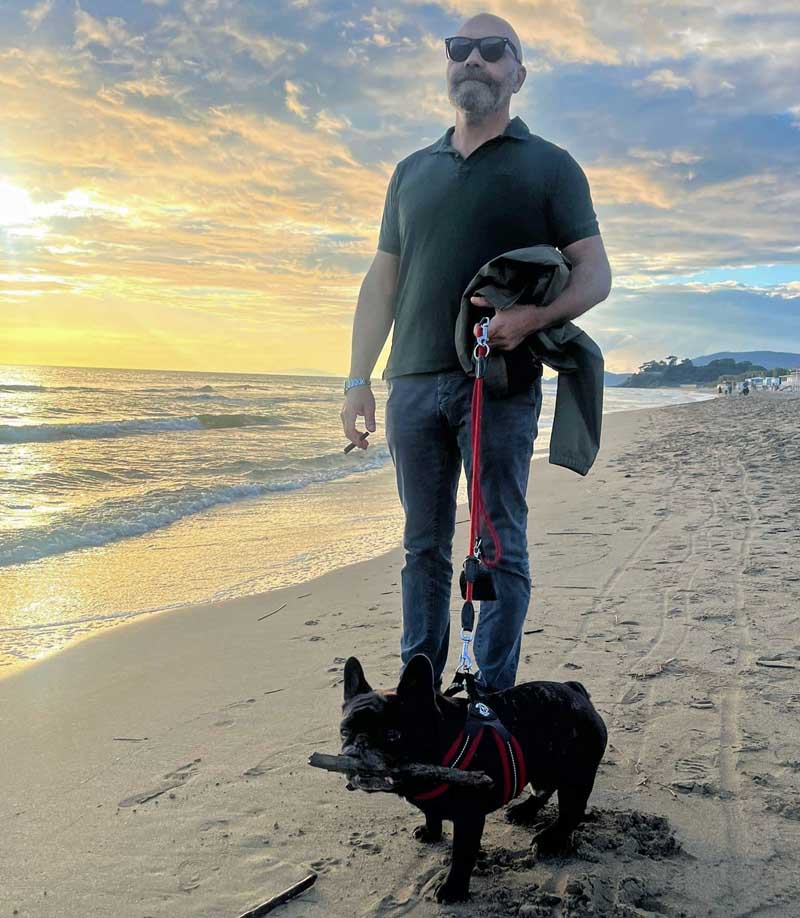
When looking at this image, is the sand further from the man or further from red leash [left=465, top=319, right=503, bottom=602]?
red leash [left=465, top=319, right=503, bottom=602]

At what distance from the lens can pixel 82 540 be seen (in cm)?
684

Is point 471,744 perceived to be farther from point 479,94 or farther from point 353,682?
point 479,94

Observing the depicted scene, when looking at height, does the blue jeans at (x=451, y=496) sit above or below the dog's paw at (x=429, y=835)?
above

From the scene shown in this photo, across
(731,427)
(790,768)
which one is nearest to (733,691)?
(790,768)

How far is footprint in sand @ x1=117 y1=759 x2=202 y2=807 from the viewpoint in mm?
2514

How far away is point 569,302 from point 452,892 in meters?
1.67

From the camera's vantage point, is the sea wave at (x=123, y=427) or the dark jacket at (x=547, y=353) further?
the sea wave at (x=123, y=427)

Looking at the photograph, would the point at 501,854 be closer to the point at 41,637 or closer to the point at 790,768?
the point at 790,768

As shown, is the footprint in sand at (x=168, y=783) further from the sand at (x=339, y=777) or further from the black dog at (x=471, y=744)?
A: the black dog at (x=471, y=744)

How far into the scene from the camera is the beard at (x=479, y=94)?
2504 millimetres

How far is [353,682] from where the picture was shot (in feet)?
6.54

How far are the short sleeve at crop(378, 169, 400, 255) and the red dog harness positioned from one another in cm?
166

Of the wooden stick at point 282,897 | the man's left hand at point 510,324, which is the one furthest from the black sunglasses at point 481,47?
the wooden stick at point 282,897

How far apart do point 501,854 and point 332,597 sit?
9.62 feet
